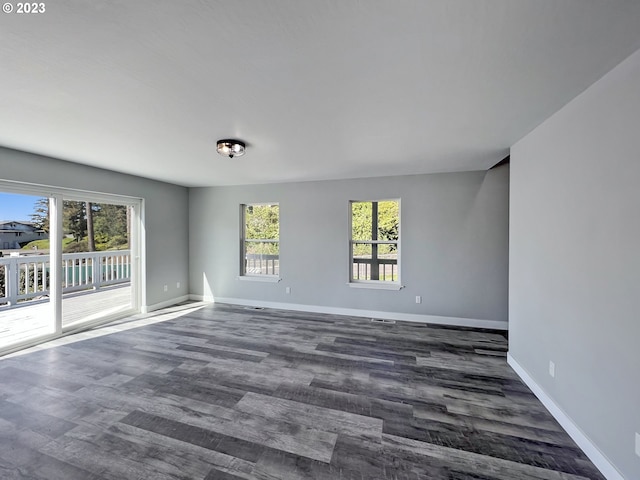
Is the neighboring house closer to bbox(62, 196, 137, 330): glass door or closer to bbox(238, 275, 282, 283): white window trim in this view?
bbox(62, 196, 137, 330): glass door

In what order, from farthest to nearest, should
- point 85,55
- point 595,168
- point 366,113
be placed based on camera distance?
1. point 366,113
2. point 595,168
3. point 85,55

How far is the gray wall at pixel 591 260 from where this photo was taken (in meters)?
1.44

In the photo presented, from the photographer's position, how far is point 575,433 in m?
1.82

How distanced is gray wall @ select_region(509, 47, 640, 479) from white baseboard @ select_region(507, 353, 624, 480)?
0.04 meters

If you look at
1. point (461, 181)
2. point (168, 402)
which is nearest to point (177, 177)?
point (168, 402)

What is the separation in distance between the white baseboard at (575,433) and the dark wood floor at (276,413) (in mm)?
58

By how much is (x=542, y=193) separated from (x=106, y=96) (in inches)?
141

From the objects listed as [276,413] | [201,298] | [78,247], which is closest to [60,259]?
[78,247]

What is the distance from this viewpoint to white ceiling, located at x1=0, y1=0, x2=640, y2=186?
116cm

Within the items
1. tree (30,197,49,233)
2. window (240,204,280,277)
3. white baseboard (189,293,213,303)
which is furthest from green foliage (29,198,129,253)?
window (240,204,280,277)

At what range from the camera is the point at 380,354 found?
3.15 meters

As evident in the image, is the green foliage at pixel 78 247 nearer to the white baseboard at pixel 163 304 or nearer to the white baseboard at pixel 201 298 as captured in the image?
the white baseboard at pixel 163 304

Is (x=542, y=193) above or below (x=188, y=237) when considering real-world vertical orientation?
A: above

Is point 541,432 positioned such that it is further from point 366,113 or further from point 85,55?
point 85,55
